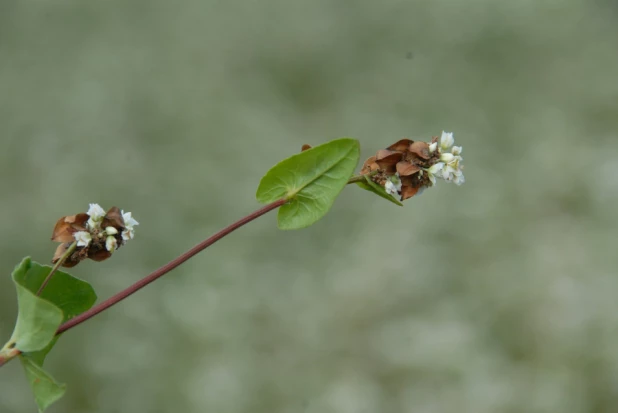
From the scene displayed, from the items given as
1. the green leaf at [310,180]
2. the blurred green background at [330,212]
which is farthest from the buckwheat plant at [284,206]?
the blurred green background at [330,212]

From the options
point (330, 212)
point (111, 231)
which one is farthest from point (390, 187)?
point (330, 212)

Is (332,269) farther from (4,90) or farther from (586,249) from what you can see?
(4,90)

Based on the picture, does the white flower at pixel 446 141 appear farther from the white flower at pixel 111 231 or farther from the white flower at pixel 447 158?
the white flower at pixel 111 231

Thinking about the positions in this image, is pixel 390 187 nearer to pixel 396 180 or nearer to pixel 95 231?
pixel 396 180

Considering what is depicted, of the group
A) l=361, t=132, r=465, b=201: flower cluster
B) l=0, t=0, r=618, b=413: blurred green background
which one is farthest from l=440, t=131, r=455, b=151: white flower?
l=0, t=0, r=618, b=413: blurred green background

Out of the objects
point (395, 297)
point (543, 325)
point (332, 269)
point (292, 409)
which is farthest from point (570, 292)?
point (292, 409)

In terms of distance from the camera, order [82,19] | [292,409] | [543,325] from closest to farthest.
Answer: [292,409]
[543,325]
[82,19]
